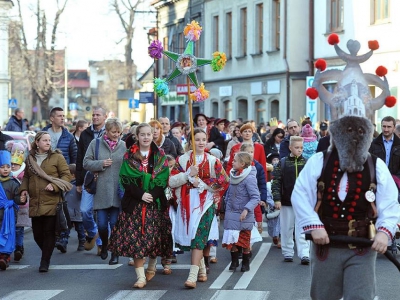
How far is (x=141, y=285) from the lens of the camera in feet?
36.8

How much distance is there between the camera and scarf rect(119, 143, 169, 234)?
11.4 meters

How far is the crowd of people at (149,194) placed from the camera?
11.4m

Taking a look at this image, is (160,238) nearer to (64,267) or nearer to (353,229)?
(64,267)

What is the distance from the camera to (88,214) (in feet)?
46.4

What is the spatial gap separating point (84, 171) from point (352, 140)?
725cm

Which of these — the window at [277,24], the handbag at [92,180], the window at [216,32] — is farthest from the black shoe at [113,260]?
the window at [216,32]

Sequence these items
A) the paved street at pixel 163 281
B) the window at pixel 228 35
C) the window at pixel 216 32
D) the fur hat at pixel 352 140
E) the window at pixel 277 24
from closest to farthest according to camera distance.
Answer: the fur hat at pixel 352 140 → the paved street at pixel 163 281 → the window at pixel 277 24 → the window at pixel 228 35 → the window at pixel 216 32

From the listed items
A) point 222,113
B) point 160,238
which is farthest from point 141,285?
point 222,113

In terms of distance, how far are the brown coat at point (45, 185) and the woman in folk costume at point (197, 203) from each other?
1890 millimetres

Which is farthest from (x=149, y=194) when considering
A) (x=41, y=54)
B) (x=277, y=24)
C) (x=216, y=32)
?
(x=41, y=54)

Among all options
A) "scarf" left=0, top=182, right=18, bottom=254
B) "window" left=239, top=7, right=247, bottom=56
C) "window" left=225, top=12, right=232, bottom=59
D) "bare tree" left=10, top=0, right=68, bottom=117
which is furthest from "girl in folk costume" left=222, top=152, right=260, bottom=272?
"bare tree" left=10, top=0, right=68, bottom=117

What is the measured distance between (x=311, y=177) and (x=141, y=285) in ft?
14.0

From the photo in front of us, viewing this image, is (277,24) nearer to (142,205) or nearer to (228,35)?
(228,35)

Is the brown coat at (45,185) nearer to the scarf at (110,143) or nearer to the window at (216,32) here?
the scarf at (110,143)
